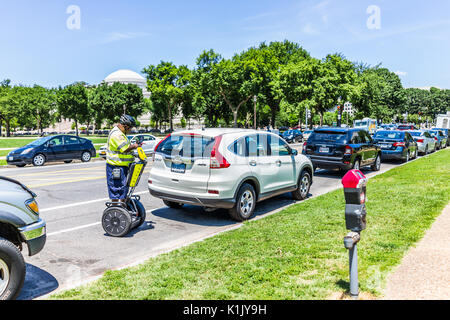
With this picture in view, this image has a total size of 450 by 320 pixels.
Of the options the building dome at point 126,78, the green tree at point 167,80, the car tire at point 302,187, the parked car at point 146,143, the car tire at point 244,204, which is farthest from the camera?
the building dome at point 126,78

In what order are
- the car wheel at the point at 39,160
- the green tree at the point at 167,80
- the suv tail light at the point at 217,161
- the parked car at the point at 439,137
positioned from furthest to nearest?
the green tree at the point at 167,80 < the parked car at the point at 439,137 < the car wheel at the point at 39,160 < the suv tail light at the point at 217,161

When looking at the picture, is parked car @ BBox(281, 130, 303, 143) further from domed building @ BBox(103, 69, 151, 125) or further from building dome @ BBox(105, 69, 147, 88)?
building dome @ BBox(105, 69, 147, 88)

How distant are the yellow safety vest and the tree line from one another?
129 feet

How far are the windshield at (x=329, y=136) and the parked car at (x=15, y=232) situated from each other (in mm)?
10985

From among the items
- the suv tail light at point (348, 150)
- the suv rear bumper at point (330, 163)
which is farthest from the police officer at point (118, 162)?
the suv tail light at point (348, 150)

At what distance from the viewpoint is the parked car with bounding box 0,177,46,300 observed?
11.8 feet

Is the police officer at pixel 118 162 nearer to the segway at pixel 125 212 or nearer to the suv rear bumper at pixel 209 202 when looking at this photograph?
the segway at pixel 125 212

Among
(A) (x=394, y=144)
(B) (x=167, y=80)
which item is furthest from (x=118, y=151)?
(B) (x=167, y=80)

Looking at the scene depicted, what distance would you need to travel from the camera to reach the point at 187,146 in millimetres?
7324

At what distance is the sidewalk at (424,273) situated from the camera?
3713 millimetres

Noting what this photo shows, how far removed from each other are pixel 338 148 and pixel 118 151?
902 cm

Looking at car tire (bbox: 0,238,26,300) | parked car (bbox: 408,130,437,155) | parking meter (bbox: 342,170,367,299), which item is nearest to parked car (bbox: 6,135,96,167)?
car tire (bbox: 0,238,26,300)

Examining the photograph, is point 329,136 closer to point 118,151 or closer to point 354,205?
point 118,151
